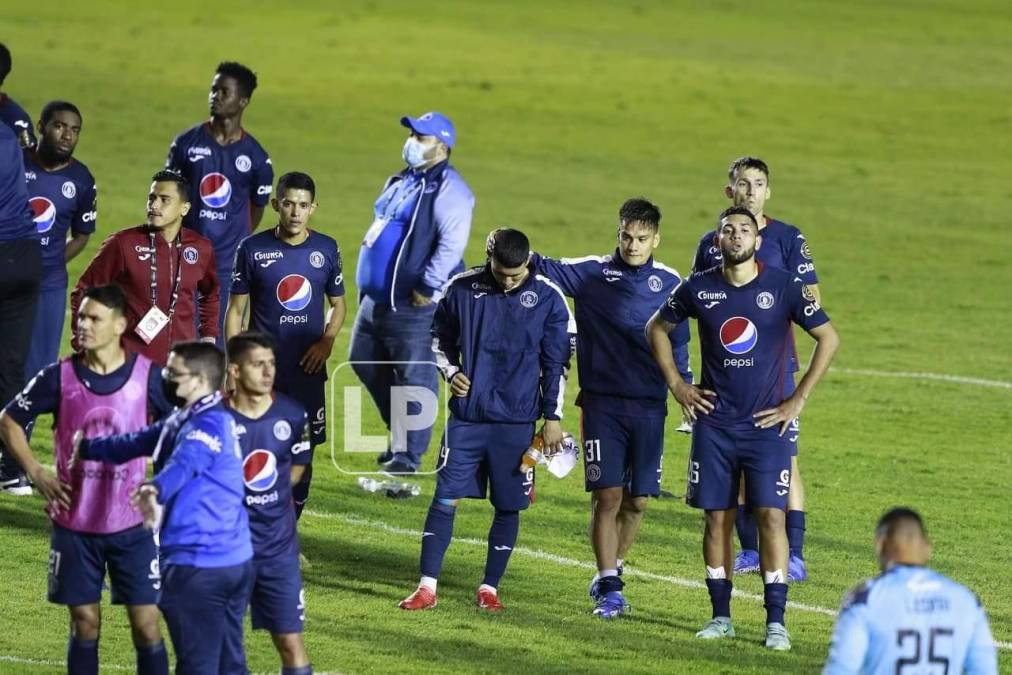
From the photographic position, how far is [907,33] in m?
52.0

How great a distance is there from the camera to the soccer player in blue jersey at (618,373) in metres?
10.4

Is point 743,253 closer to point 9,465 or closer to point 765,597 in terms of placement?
point 765,597

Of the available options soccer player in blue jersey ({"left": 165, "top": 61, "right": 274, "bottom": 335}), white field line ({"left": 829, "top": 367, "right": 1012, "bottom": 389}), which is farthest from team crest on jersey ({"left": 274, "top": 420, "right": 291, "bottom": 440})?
white field line ({"left": 829, "top": 367, "right": 1012, "bottom": 389})

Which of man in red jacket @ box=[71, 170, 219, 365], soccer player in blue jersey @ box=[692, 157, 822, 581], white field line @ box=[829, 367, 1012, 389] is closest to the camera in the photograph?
man in red jacket @ box=[71, 170, 219, 365]

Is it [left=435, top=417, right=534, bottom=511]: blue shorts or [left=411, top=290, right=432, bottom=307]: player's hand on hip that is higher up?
[left=411, top=290, right=432, bottom=307]: player's hand on hip

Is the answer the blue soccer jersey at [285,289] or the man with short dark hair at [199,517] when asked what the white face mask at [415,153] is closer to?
the blue soccer jersey at [285,289]

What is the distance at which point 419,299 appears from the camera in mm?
12430

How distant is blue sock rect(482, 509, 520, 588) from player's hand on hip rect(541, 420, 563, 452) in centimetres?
45

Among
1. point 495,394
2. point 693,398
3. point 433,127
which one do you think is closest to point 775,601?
point 693,398

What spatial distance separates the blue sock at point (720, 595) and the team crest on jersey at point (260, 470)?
2.78m

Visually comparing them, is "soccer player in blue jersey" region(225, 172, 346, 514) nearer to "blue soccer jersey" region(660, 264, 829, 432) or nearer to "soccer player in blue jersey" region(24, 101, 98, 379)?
"soccer player in blue jersey" region(24, 101, 98, 379)

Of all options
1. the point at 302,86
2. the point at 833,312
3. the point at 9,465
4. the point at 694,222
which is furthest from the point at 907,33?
the point at 9,465

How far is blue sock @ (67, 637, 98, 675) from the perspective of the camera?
315 inches

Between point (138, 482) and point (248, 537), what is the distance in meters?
0.72
